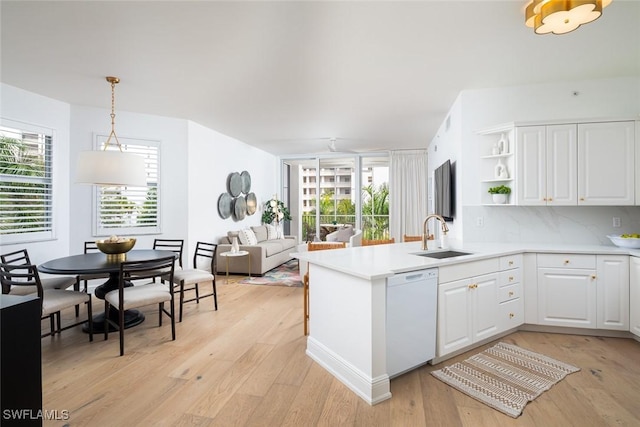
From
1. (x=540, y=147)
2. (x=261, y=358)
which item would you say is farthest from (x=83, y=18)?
(x=540, y=147)

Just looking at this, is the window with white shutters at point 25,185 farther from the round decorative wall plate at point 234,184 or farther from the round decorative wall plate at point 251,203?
the round decorative wall plate at point 251,203

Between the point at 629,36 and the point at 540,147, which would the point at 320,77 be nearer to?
the point at 540,147

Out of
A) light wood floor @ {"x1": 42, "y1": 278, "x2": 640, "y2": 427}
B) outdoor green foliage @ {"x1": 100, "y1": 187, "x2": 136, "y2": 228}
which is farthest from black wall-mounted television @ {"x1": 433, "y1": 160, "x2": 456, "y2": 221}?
outdoor green foliage @ {"x1": 100, "y1": 187, "x2": 136, "y2": 228}

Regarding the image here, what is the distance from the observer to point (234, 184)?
671cm

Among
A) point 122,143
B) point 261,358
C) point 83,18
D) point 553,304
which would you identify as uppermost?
point 83,18

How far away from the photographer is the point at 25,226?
382 centimetres

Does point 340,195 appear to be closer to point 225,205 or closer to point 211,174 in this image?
point 225,205

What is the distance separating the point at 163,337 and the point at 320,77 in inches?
120

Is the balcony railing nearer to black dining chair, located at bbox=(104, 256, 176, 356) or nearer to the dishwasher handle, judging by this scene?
black dining chair, located at bbox=(104, 256, 176, 356)

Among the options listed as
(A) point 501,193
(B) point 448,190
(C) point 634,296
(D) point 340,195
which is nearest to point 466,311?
(A) point 501,193

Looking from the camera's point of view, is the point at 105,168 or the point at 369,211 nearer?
the point at 105,168

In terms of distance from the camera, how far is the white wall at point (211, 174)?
5.37 metres

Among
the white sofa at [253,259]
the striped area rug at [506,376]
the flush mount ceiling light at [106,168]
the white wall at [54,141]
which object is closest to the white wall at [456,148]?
the striped area rug at [506,376]

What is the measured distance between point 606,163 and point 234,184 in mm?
5841
